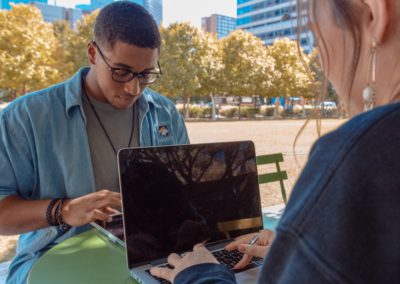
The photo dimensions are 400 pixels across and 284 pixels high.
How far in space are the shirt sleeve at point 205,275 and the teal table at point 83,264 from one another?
392mm

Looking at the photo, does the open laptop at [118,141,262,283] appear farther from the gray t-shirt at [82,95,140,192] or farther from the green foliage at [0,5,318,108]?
the green foliage at [0,5,318,108]

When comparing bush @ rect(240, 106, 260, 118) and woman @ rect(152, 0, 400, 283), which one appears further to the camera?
bush @ rect(240, 106, 260, 118)

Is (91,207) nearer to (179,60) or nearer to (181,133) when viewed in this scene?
(181,133)

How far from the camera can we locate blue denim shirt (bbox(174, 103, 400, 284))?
365 millimetres

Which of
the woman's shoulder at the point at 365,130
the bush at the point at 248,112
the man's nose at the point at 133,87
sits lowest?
the bush at the point at 248,112

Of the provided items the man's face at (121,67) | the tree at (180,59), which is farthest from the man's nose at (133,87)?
the tree at (180,59)

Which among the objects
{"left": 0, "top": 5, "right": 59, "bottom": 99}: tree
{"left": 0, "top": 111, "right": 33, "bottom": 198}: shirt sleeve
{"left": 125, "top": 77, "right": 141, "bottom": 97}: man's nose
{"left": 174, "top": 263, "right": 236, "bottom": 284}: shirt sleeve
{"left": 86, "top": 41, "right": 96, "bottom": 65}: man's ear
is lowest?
{"left": 174, "top": 263, "right": 236, "bottom": 284}: shirt sleeve

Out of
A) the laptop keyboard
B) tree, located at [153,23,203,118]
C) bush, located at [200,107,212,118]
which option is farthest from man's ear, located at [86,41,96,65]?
bush, located at [200,107,212,118]

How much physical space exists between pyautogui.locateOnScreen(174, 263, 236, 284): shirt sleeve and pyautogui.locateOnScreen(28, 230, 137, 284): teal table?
39 centimetres

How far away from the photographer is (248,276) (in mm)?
1021

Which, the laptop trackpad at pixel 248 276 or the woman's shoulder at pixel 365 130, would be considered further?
the laptop trackpad at pixel 248 276

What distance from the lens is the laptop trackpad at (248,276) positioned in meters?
1.00

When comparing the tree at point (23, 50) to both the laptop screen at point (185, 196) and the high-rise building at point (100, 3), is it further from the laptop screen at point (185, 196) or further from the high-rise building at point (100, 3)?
the laptop screen at point (185, 196)

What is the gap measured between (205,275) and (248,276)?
1.19 ft
